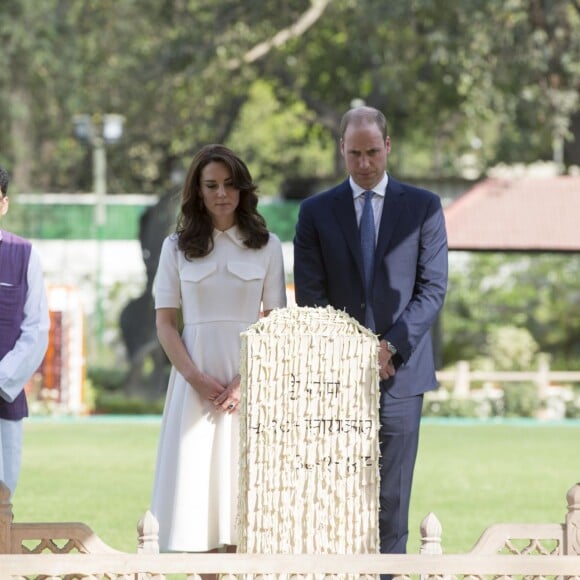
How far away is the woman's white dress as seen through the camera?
659cm

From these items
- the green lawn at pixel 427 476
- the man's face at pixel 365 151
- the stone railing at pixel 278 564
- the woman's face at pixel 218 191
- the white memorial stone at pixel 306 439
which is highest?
the man's face at pixel 365 151

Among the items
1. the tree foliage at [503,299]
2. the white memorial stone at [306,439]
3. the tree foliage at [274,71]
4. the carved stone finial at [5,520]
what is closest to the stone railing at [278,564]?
the white memorial stone at [306,439]

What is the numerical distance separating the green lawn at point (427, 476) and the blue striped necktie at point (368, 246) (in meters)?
3.78

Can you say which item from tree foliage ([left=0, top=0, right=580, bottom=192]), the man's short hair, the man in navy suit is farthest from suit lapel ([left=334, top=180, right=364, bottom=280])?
tree foliage ([left=0, top=0, right=580, bottom=192])

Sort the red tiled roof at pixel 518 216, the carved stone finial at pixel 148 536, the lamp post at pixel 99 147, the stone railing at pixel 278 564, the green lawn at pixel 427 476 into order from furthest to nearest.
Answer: the lamp post at pixel 99 147 < the red tiled roof at pixel 518 216 < the green lawn at pixel 427 476 < the carved stone finial at pixel 148 536 < the stone railing at pixel 278 564

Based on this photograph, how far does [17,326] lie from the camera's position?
6.55 metres

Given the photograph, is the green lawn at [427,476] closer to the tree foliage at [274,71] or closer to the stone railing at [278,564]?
the stone railing at [278,564]

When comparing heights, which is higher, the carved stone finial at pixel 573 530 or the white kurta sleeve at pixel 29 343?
the white kurta sleeve at pixel 29 343

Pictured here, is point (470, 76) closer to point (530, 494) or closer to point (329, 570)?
point (530, 494)

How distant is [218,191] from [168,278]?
0.49 metres

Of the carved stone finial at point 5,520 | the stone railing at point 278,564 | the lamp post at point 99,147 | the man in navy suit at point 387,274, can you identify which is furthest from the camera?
the lamp post at point 99,147

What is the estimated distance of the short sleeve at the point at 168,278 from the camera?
6754 millimetres

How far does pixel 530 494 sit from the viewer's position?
14070 millimetres

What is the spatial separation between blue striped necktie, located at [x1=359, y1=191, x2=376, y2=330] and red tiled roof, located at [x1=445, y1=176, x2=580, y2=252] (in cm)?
2061
